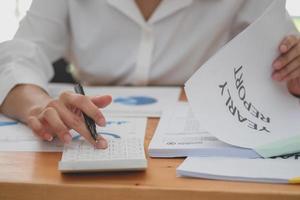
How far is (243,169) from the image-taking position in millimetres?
531

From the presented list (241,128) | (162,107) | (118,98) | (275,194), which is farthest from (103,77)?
(275,194)

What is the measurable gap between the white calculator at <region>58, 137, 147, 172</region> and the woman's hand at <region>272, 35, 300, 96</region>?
0.88 feet

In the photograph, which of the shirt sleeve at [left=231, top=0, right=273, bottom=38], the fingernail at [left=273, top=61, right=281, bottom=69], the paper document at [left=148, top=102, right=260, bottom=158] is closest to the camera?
the paper document at [left=148, top=102, right=260, bottom=158]

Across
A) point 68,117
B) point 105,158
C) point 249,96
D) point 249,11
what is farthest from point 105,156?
point 249,11

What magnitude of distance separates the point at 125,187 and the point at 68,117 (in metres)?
0.18

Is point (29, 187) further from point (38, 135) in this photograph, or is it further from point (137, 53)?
point (137, 53)

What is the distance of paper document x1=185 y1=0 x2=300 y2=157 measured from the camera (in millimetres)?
605

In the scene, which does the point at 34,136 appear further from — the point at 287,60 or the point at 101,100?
the point at 287,60

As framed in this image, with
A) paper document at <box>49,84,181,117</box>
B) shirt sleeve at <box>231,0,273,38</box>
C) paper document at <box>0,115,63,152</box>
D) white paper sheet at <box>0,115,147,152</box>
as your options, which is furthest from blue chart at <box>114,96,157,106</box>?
shirt sleeve at <box>231,0,273,38</box>

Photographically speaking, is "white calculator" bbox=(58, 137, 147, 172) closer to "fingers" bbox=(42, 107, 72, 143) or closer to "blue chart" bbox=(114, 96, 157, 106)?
"fingers" bbox=(42, 107, 72, 143)

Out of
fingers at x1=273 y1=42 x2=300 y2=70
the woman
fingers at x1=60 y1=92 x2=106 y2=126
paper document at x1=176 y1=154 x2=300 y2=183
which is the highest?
the woman

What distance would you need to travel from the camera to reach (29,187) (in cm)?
51

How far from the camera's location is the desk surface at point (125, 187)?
0.48m

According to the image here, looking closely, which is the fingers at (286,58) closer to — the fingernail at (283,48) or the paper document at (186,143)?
the fingernail at (283,48)
